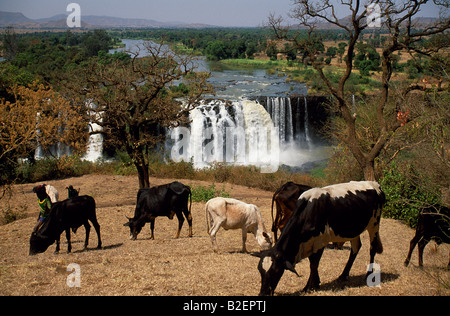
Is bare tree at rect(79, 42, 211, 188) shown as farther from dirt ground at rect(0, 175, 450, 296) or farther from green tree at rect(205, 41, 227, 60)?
green tree at rect(205, 41, 227, 60)

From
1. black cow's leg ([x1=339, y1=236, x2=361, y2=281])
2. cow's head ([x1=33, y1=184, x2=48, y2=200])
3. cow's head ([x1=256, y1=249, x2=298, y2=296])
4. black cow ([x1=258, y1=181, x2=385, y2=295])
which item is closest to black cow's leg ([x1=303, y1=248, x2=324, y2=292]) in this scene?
black cow ([x1=258, y1=181, x2=385, y2=295])

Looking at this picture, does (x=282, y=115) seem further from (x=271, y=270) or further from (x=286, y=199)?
(x=271, y=270)

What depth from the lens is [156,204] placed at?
12180 mm

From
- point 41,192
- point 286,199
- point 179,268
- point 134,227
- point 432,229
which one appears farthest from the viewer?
point 134,227

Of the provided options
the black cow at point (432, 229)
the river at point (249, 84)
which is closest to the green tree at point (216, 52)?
the river at point (249, 84)

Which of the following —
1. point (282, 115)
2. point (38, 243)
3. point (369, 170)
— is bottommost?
point (38, 243)

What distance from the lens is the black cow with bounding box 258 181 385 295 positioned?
22.7 feet

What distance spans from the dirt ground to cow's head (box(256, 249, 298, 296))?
0.37 m

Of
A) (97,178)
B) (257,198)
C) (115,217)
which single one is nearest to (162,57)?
(115,217)

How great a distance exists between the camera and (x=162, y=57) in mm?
16594

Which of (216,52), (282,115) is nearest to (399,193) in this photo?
(282,115)

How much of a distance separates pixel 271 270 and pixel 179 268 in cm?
231

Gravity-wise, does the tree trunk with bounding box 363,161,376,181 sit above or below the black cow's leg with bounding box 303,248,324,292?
above

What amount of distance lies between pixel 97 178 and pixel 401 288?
18.5 m
